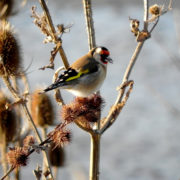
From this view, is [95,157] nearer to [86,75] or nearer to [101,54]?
[86,75]

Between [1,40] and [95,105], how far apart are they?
860 mm

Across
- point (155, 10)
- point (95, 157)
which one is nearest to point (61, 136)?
point (95, 157)

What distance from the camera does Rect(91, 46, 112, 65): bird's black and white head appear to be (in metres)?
1.90

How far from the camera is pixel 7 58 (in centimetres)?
216

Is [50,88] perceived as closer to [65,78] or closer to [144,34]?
[65,78]

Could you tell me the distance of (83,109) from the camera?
5.09ft

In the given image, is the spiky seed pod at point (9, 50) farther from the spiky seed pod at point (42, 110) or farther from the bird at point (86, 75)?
the spiky seed pod at point (42, 110)

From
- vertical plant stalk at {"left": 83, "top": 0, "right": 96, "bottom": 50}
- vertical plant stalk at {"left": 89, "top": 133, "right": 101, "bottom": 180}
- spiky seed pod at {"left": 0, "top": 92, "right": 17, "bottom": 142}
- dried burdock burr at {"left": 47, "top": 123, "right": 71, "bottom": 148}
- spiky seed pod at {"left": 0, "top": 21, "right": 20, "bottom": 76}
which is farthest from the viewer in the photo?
spiky seed pod at {"left": 0, "top": 92, "right": 17, "bottom": 142}

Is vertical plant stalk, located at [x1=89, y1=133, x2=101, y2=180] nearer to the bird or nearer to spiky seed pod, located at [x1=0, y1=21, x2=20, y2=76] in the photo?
the bird

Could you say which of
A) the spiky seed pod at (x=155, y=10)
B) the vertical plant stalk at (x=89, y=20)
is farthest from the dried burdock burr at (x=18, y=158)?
the spiky seed pod at (x=155, y=10)

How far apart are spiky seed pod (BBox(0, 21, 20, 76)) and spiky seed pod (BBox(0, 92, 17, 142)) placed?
8.8 inches

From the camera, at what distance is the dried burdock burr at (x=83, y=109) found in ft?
4.90

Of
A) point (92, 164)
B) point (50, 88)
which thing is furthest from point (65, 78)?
point (92, 164)

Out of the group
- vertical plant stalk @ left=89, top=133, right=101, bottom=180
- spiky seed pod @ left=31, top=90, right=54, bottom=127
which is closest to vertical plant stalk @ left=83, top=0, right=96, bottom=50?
vertical plant stalk @ left=89, top=133, right=101, bottom=180
